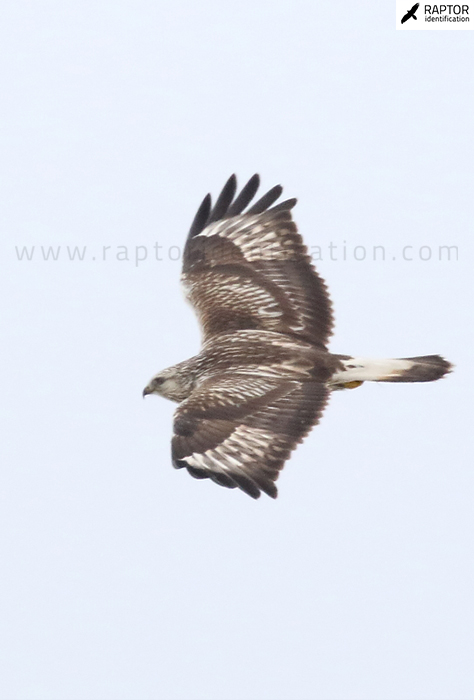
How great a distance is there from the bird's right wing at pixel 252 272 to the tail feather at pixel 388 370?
0.51 metres

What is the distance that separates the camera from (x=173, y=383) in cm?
1106

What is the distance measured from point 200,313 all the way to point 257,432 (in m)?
2.11

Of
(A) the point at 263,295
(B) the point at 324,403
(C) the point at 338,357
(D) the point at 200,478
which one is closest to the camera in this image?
(D) the point at 200,478

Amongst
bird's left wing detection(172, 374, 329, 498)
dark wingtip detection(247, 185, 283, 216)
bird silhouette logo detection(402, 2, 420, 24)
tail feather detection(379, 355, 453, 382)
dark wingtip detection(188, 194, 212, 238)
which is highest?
bird silhouette logo detection(402, 2, 420, 24)

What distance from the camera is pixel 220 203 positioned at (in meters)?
12.3

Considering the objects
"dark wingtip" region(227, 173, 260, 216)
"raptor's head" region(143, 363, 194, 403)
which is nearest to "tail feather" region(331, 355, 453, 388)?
"raptor's head" region(143, 363, 194, 403)

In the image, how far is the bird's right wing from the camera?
11.3 meters

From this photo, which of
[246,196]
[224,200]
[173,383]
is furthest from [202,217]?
[173,383]

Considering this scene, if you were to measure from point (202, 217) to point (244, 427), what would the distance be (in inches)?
119

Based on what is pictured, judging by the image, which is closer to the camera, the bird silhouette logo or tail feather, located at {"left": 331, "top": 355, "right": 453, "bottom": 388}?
tail feather, located at {"left": 331, "top": 355, "right": 453, "bottom": 388}

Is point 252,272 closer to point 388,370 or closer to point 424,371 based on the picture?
point 388,370

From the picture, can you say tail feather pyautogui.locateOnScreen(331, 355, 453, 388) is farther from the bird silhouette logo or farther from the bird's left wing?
the bird silhouette logo

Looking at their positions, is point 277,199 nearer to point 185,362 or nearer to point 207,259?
point 207,259

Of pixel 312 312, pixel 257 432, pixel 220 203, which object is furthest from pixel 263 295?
pixel 257 432
